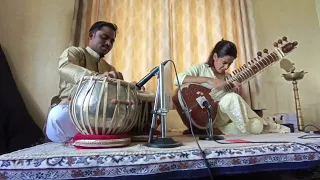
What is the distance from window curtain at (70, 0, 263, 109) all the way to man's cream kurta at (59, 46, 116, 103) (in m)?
0.46

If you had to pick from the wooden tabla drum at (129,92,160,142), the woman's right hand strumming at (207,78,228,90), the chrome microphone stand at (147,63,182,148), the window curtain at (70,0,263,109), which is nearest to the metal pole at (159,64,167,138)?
the chrome microphone stand at (147,63,182,148)

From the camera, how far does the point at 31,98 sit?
1893mm

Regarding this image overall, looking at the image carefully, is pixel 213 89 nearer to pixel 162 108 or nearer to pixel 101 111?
pixel 162 108

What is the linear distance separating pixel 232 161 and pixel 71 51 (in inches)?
40.1

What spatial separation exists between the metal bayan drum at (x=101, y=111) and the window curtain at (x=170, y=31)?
101cm

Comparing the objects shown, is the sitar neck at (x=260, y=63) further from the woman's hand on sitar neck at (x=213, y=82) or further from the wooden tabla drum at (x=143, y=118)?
the wooden tabla drum at (x=143, y=118)

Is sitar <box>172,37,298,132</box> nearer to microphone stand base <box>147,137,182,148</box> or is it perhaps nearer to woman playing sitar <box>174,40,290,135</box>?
woman playing sitar <box>174,40,290,135</box>

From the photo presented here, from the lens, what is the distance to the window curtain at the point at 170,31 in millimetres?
2020

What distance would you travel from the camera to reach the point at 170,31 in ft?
7.02

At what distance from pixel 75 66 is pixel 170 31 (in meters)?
1.20

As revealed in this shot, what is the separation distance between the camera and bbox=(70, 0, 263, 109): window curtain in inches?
79.5

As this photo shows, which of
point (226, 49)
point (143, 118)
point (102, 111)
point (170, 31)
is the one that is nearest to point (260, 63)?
point (226, 49)

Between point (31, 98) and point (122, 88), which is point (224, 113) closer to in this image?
point (122, 88)

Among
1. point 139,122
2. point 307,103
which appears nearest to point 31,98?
point 139,122
